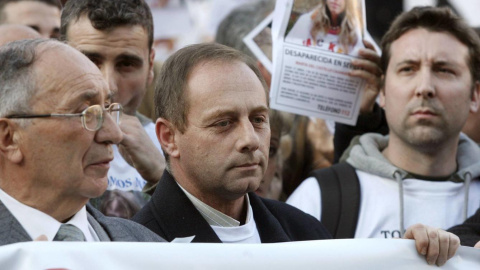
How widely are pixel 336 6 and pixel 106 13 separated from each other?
122 centimetres

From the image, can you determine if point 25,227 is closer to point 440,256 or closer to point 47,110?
point 47,110

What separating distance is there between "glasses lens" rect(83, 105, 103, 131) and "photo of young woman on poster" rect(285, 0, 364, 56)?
6.73 feet

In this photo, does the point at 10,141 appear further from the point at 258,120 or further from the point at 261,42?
the point at 261,42

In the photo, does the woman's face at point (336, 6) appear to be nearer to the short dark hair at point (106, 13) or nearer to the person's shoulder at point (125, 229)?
the short dark hair at point (106, 13)

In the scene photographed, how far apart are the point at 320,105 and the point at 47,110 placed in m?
2.23

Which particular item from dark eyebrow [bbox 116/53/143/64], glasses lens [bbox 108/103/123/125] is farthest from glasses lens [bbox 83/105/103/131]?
dark eyebrow [bbox 116/53/143/64]

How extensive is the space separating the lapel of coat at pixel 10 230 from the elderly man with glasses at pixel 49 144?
0.09ft

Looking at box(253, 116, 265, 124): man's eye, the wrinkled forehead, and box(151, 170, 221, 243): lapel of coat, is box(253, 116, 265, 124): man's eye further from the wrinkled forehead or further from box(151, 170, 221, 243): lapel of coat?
the wrinkled forehead

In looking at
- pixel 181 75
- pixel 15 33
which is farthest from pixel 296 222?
pixel 15 33

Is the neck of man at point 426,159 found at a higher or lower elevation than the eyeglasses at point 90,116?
lower

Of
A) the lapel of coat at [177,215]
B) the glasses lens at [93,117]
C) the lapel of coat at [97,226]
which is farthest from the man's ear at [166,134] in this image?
the glasses lens at [93,117]

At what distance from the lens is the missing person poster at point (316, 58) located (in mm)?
5191

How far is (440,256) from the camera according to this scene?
11.4 ft

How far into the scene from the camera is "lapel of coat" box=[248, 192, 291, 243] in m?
3.89
